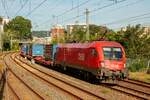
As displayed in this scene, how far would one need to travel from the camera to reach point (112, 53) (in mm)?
24047

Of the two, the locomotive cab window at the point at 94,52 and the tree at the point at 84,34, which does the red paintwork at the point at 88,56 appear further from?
the tree at the point at 84,34

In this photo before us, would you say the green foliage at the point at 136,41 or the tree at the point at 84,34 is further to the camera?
the tree at the point at 84,34

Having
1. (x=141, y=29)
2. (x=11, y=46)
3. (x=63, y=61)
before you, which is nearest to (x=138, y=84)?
(x=63, y=61)

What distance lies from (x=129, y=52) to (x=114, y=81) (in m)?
15.1

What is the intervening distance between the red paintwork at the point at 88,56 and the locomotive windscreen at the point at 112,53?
9.2 inches

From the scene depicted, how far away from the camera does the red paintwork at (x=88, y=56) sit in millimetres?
23562

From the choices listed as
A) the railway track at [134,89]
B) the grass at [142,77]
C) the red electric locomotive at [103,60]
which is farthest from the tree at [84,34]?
the railway track at [134,89]

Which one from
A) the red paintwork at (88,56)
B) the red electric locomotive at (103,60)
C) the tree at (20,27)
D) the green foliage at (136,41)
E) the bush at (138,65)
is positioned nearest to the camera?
the red electric locomotive at (103,60)

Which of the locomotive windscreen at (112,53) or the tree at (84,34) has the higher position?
the tree at (84,34)

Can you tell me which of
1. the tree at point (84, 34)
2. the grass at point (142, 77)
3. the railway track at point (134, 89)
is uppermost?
the tree at point (84, 34)

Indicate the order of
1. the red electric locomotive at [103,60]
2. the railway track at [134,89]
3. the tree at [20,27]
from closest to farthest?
the railway track at [134,89], the red electric locomotive at [103,60], the tree at [20,27]

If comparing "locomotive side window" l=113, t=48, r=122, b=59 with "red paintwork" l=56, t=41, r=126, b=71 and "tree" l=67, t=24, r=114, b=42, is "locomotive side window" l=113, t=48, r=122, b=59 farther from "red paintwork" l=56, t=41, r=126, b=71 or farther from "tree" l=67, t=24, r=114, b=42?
"tree" l=67, t=24, r=114, b=42

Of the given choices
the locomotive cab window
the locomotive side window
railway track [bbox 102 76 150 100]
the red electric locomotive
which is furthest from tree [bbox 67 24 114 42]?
railway track [bbox 102 76 150 100]

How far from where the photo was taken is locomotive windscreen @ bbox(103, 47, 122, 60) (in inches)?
937
